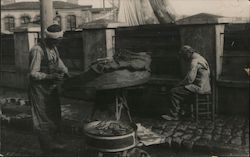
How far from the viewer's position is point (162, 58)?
34.2ft

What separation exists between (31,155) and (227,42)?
5.67 metres

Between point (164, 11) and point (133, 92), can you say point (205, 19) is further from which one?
point (164, 11)

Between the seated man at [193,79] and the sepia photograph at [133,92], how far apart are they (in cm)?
2

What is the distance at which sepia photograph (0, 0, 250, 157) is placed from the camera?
6.89 metres

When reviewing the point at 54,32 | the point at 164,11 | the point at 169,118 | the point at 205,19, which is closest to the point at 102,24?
the point at 205,19

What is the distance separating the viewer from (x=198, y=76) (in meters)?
8.60

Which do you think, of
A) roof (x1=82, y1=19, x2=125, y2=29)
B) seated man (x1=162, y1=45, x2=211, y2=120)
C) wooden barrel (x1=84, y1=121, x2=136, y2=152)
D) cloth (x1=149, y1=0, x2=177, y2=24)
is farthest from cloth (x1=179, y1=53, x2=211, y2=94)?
cloth (x1=149, y1=0, x2=177, y2=24)

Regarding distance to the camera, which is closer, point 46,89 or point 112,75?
point 112,75

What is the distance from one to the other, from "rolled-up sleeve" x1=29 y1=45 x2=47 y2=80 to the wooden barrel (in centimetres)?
149

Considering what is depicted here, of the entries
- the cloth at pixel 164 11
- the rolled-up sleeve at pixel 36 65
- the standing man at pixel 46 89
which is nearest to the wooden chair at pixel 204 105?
the standing man at pixel 46 89

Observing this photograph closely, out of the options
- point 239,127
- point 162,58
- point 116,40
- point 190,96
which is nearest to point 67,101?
point 116,40

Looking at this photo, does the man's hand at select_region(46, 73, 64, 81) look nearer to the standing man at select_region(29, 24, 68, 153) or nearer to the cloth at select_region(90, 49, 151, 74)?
the standing man at select_region(29, 24, 68, 153)

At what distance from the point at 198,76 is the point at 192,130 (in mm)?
1247

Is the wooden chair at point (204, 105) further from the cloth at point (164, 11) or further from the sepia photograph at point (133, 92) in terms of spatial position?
the cloth at point (164, 11)
